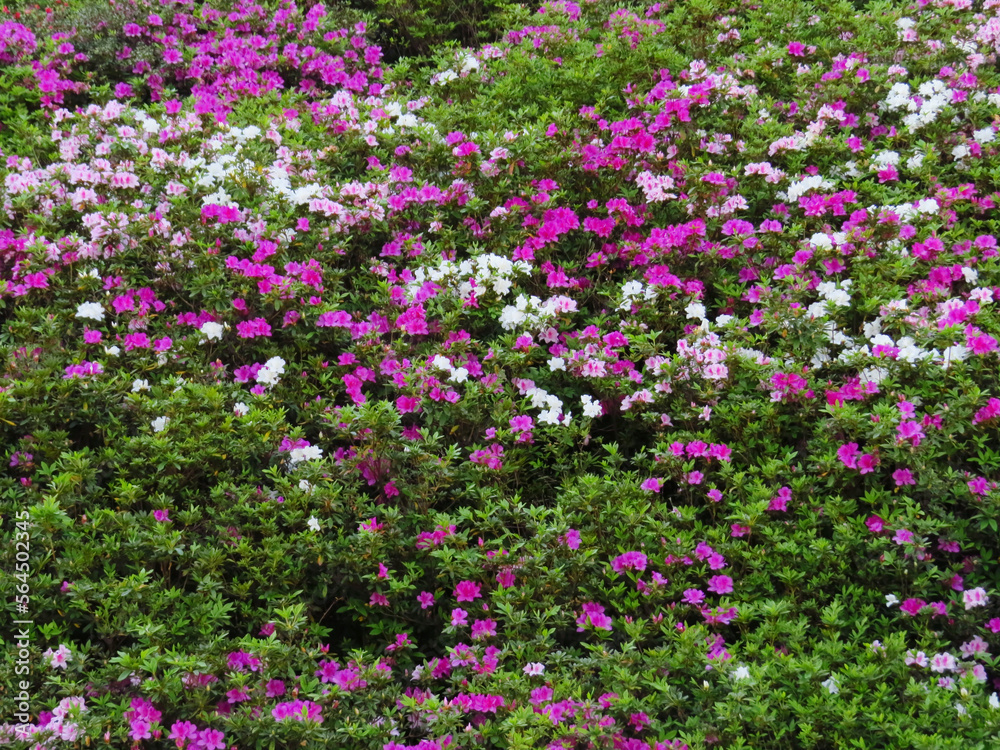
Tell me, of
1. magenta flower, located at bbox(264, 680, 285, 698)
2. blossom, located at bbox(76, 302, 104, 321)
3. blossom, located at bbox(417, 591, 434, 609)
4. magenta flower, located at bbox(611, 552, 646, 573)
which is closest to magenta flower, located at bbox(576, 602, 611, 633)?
magenta flower, located at bbox(611, 552, 646, 573)

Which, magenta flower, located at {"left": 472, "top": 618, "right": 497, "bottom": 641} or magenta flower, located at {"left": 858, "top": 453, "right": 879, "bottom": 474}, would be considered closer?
magenta flower, located at {"left": 472, "top": 618, "right": 497, "bottom": 641}

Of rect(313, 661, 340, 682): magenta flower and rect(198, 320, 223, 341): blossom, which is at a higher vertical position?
rect(198, 320, 223, 341): blossom

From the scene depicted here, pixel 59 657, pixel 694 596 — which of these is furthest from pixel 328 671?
pixel 694 596

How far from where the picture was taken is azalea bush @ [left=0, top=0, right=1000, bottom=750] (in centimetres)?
276

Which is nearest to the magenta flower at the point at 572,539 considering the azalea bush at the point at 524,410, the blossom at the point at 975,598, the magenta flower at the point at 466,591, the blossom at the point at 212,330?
the azalea bush at the point at 524,410

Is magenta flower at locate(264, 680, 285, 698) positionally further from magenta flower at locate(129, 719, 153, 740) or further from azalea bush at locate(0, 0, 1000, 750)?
magenta flower at locate(129, 719, 153, 740)

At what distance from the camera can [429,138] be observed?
4.93 m

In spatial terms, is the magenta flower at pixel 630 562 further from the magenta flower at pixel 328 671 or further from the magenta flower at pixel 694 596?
the magenta flower at pixel 328 671

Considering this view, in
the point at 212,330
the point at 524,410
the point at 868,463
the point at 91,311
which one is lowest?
the point at 868,463

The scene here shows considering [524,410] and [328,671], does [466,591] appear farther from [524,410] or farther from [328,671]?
[524,410]

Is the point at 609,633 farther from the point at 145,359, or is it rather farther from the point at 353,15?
the point at 353,15

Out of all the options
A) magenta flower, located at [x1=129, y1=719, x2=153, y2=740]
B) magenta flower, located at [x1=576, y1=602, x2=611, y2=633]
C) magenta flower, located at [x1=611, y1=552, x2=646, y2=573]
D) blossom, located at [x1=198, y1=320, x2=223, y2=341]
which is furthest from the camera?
blossom, located at [x1=198, y1=320, x2=223, y2=341]

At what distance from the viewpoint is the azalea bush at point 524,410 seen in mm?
2756

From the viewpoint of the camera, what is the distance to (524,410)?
372cm
